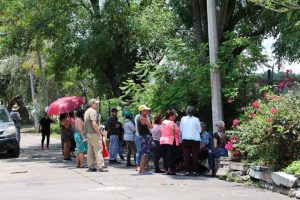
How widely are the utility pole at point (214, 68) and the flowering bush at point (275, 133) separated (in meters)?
2.22

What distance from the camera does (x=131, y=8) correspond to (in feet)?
72.8

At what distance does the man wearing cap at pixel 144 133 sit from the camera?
13492mm

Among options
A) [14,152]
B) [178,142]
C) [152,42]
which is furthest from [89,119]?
[152,42]

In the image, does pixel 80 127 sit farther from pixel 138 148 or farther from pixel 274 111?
pixel 274 111

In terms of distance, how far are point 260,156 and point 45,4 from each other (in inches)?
547

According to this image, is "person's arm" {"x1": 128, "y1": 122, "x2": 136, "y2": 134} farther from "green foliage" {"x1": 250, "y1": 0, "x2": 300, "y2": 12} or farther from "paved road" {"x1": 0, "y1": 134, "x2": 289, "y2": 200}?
"green foliage" {"x1": 250, "y1": 0, "x2": 300, "y2": 12}

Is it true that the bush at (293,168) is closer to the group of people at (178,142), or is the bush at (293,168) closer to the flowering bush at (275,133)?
the flowering bush at (275,133)

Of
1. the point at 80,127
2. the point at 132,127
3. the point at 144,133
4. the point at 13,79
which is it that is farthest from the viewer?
the point at 13,79

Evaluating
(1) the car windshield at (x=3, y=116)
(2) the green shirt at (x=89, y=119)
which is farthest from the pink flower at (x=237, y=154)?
(1) the car windshield at (x=3, y=116)

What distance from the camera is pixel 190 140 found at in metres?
12.9

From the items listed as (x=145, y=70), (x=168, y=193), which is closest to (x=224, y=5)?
(x=145, y=70)

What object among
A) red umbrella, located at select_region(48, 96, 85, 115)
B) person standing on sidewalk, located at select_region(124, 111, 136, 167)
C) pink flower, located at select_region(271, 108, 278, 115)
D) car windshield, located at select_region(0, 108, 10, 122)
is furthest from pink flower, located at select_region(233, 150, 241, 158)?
red umbrella, located at select_region(48, 96, 85, 115)

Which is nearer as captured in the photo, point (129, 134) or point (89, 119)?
point (89, 119)

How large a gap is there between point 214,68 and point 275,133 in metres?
3.93
